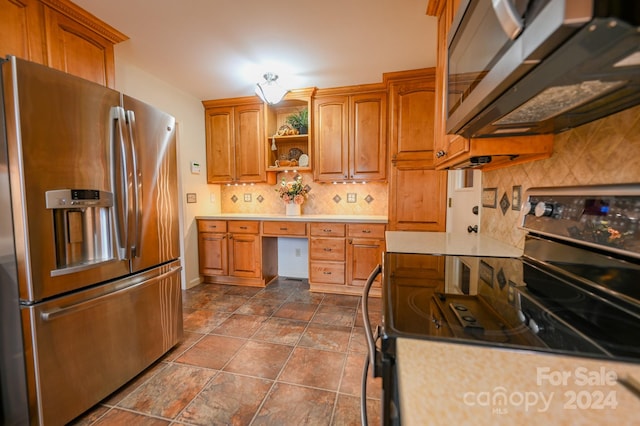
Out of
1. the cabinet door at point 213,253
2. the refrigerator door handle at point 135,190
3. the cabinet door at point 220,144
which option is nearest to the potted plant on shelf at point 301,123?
the cabinet door at point 220,144

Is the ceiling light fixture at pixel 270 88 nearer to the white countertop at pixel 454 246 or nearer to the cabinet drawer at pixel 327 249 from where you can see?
the cabinet drawer at pixel 327 249

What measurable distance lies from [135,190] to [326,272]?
2.08 m

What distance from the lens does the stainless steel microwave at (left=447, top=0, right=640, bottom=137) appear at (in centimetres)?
37

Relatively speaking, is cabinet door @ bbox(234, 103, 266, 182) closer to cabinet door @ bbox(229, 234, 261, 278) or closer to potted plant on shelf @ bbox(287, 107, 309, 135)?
potted plant on shelf @ bbox(287, 107, 309, 135)

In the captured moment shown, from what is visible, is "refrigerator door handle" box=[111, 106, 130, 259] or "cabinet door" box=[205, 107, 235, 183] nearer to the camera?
"refrigerator door handle" box=[111, 106, 130, 259]

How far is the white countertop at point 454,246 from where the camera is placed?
128 cm

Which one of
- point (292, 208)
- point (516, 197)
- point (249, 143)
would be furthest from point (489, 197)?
point (249, 143)

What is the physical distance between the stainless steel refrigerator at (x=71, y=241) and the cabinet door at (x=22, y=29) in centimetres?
59

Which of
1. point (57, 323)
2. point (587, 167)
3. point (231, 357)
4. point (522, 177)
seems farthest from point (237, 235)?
point (587, 167)

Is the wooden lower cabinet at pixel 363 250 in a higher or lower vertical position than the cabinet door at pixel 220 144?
lower

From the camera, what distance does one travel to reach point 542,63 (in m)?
0.48

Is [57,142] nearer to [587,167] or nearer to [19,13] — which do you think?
[19,13]

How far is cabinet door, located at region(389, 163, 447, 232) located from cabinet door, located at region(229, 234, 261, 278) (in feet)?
5.38

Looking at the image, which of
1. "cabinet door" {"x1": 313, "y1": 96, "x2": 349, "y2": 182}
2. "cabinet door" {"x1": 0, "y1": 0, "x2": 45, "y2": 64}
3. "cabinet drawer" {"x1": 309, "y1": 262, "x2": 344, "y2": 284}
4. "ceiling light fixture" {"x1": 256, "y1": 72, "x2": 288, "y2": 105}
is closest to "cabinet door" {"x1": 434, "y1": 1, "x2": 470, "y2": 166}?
"cabinet door" {"x1": 313, "y1": 96, "x2": 349, "y2": 182}
